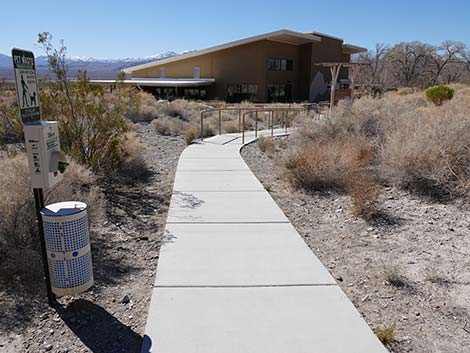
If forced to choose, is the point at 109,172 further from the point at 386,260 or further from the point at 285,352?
the point at 285,352

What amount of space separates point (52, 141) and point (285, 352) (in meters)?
2.88

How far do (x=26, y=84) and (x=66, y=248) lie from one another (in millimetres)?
1566

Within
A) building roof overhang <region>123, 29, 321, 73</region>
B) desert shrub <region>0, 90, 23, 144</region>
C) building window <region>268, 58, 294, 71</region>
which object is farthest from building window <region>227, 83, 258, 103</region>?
desert shrub <region>0, 90, 23, 144</region>

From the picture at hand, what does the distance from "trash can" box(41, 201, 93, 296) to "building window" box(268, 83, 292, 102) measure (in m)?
48.5

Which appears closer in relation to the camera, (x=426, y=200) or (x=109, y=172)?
(x=426, y=200)

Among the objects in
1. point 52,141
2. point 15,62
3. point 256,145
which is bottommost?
point 256,145

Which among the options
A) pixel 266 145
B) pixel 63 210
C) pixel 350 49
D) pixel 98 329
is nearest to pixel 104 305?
pixel 98 329

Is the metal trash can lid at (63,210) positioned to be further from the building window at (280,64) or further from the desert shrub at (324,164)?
the building window at (280,64)

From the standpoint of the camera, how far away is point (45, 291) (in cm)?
448

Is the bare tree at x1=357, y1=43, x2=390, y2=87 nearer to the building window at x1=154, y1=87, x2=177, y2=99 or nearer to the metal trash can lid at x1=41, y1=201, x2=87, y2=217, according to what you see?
the building window at x1=154, y1=87, x2=177, y2=99

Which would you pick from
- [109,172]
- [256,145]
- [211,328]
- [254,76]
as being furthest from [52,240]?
[254,76]

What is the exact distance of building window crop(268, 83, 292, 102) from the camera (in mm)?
51844

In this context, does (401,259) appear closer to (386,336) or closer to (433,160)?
(386,336)

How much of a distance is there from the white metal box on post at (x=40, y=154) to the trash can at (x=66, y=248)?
1.06 feet
